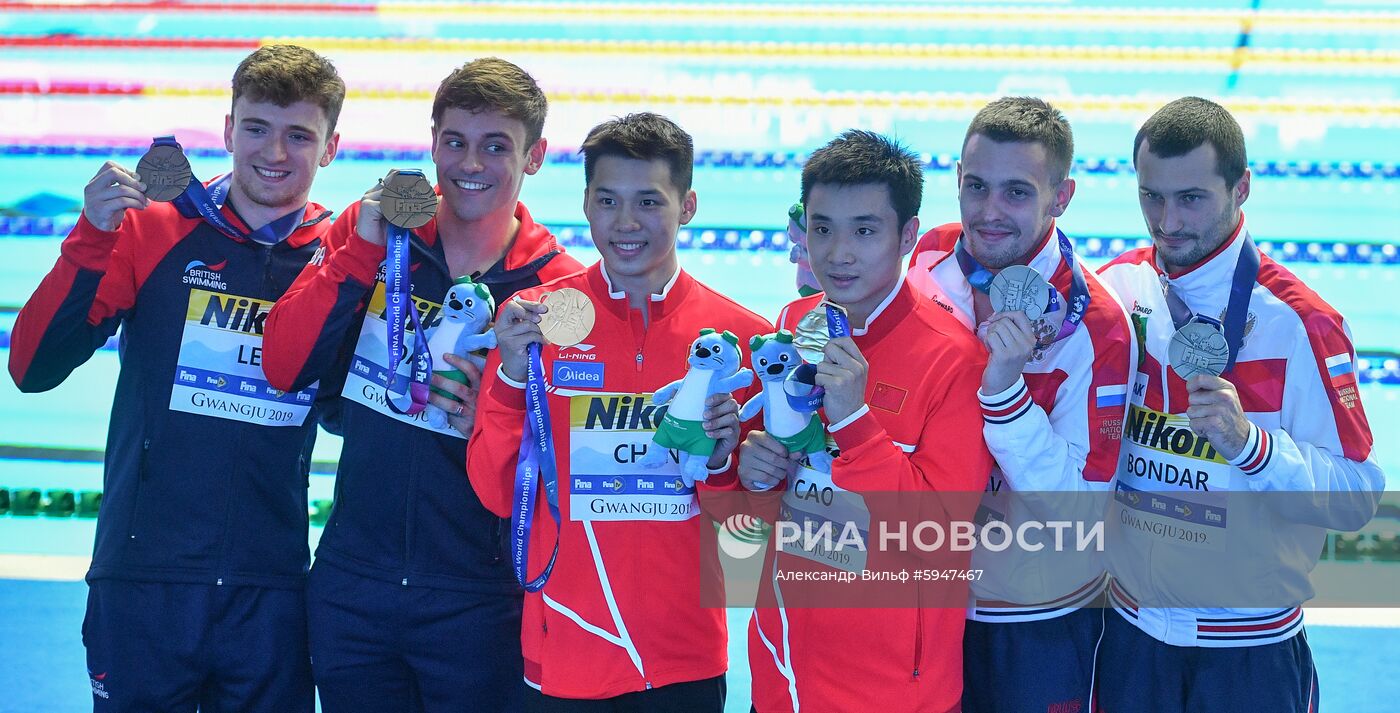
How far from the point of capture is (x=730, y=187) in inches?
272

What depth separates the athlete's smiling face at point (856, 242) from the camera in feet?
7.50

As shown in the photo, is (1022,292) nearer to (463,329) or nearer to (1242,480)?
(1242,480)

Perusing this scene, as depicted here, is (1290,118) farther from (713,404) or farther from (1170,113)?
(713,404)

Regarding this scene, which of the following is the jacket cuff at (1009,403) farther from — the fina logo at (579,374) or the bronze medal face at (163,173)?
the bronze medal face at (163,173)

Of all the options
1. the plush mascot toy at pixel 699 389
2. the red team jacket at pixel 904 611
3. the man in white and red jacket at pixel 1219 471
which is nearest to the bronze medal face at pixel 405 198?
the plush mascot toy at pixel 699 389

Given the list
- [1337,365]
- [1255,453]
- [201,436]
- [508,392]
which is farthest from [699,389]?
[1337,365]

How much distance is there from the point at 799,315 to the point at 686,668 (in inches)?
28.7

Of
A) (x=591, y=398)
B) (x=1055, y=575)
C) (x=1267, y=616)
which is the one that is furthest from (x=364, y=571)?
(x=1267, y=616)

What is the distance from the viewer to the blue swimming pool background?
20.4 feet

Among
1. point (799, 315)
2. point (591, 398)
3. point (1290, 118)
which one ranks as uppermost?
point (1290, 118)

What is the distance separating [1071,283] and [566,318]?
1.00 metres

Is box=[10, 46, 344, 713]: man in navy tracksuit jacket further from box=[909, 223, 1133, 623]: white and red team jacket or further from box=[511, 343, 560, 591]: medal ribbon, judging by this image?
box=[909, 223, 1133, 623]: white and red team jacket

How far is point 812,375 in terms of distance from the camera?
7.05 ft

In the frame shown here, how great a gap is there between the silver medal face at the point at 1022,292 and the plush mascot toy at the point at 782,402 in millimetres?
389
